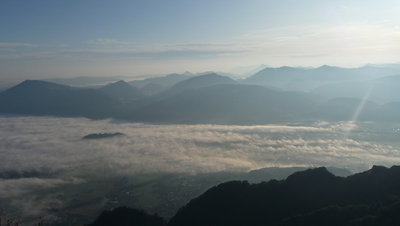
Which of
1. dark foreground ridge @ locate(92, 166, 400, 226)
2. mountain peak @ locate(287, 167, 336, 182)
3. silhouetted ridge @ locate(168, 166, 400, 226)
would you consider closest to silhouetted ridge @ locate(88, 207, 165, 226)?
dark foreground ridge @ locate(92, 166, 400, 226)

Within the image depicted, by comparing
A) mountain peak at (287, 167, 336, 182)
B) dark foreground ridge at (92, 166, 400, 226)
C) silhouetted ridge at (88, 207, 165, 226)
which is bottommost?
silhouetted ridge at (88, 207, 165, 226)

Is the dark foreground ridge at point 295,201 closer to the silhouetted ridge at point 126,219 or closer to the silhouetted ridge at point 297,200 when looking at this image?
the silhouetted ridge at point 297,200

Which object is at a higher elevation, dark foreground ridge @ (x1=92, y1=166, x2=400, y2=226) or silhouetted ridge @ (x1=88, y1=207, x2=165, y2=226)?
dark foreground ridge @ (x1=92, y1=166, x2=400, y2=226)

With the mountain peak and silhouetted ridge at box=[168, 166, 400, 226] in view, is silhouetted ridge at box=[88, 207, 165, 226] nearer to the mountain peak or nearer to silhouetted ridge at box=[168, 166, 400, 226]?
silhouetted ridge at box=[168, 166, 400, 226]

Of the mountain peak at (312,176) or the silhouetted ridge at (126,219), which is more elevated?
the mountain peak at (312,176)

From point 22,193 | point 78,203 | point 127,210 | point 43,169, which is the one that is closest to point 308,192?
point 127,210

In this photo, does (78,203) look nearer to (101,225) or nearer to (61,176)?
(61,176)

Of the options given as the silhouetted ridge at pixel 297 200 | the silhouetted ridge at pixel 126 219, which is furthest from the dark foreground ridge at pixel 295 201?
the silhouetted ridge at pixel 126 219

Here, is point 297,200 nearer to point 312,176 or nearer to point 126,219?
point 312,176

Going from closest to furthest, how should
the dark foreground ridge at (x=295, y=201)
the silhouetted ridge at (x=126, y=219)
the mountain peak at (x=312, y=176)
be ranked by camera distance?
the dark foreground ridge at (x=295, y=201), the silhouetted ridge at (x=126, y=219), the mountain peak at (x=312, y=176)
